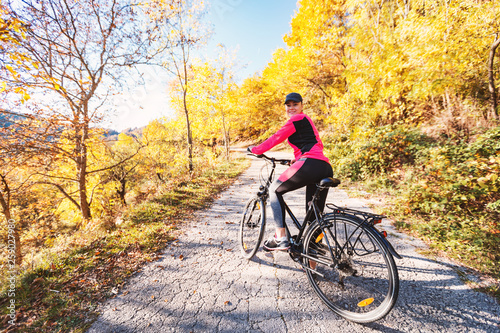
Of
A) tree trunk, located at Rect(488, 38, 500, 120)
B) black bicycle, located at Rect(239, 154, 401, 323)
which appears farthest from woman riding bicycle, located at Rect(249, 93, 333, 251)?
tree trunk, located at Rect(488, 38, 500, 120)

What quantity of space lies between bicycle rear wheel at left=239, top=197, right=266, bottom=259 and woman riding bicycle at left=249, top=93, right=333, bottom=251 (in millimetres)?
510

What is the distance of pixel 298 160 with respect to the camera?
2.28m

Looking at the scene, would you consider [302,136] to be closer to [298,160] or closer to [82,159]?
[298,160]

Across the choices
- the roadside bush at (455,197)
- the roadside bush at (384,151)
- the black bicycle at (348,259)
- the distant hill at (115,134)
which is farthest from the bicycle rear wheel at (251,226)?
the distant hill at (115,134)

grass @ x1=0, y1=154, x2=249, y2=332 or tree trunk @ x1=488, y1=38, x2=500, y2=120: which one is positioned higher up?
tree trunk @ x1=488, y1=38, x2=500, y2=120

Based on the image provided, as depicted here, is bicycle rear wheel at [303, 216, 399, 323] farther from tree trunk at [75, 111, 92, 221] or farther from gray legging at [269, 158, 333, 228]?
tree trunk at [75, 111, 92, 221]

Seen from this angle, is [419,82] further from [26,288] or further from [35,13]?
[35,13]

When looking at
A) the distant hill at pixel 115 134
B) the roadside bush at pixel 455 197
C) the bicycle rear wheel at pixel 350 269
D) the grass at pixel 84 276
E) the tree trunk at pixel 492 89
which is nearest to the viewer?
the bicycle rear wheel at pixel 350 269

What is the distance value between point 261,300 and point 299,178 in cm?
154

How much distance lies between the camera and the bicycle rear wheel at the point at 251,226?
9.90ft

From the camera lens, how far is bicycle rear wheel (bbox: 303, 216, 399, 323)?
173 centimetres

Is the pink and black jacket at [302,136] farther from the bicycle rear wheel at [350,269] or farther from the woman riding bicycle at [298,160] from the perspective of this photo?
the bicycle rear wheel at [350,269]

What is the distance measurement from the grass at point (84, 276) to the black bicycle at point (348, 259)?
8.44 feet

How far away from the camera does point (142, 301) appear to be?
2.25m
